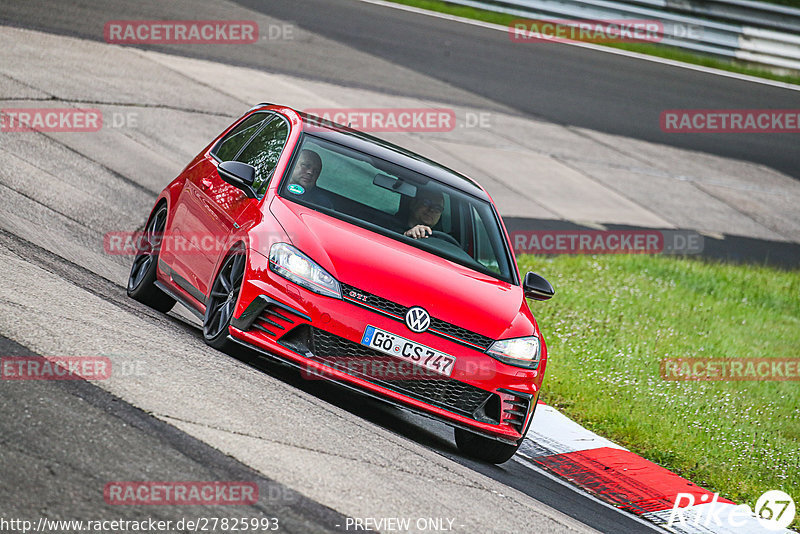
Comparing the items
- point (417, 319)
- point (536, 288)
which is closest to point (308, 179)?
point (417, 319)

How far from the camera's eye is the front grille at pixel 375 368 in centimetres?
634

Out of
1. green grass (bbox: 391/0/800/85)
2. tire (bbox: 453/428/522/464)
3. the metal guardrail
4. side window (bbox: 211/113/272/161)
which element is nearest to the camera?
tire (bbox: 453/428/522/464)

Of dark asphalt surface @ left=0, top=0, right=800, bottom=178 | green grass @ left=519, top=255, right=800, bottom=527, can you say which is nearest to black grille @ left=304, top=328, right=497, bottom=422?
green grass @ left=519, top=255, right=800, bottom=527

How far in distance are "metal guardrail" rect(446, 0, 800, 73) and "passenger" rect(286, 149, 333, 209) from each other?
18552mm

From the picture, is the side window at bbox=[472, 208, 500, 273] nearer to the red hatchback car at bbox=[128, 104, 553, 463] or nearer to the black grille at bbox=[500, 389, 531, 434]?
the red hatchback car at bbox=[128, 104, 553, 463]

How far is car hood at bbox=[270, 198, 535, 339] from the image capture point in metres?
6.48

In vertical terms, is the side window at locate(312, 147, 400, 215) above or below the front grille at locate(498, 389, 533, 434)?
above

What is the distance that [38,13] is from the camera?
17750 mm

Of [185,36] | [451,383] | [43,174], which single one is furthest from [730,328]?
[185,36]

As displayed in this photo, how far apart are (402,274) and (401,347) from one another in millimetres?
520

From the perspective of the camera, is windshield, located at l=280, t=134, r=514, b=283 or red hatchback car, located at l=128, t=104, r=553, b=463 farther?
windshield, located at l=280, t=134, r=514, b=283

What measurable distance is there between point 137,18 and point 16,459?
15734mm

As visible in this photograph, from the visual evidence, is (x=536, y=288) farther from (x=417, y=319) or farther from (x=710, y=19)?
(x=710, y=19)

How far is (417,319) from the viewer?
6.39 meters
